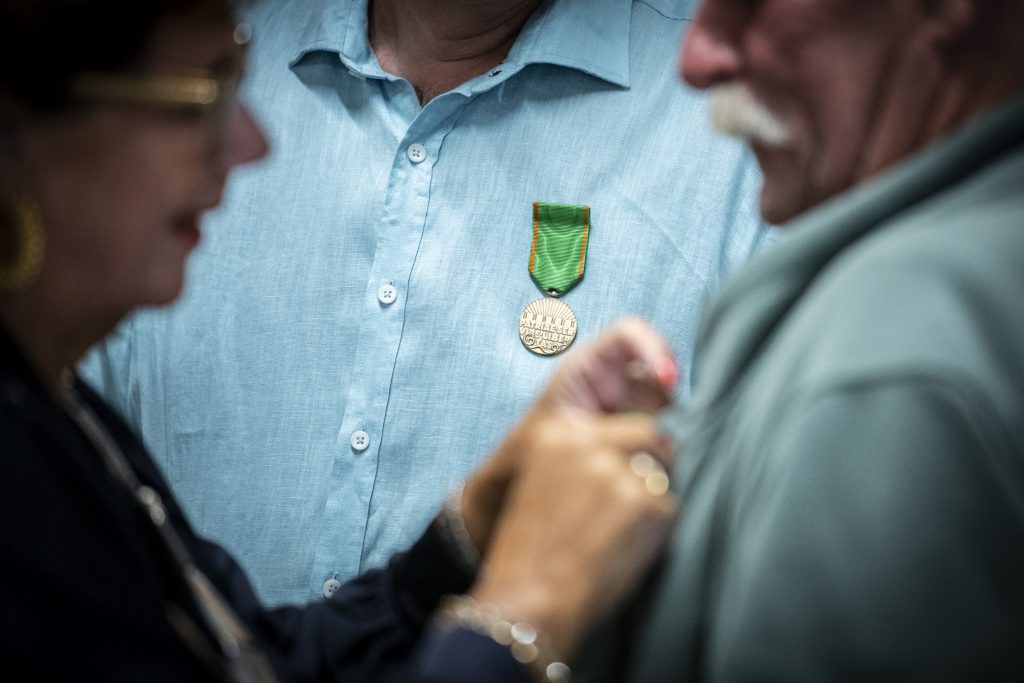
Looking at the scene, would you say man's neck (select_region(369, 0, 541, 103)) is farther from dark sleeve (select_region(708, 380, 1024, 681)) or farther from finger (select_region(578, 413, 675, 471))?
dark sleeve (select_region(708, 380, 1024, 681))

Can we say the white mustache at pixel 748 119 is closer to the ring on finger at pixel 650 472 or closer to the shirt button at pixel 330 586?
the ring on finger at pixel 650 472

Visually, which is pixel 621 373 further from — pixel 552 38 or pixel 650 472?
pixel 552 38

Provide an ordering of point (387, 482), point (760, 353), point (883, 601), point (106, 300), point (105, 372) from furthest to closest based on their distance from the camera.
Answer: point (105, 372) → point (387, 482) → point (106, 300) → point (760, 353) → point (883, 601)

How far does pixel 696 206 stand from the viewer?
1952 mm

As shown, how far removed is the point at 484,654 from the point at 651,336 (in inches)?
13.8

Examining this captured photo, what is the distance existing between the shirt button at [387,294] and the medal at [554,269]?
209mm

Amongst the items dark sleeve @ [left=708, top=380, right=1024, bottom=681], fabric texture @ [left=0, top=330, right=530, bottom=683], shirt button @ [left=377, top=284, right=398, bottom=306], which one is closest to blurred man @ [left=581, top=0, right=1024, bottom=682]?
dark sleeve @ [left=708, top=380, right=1024, bottom=681]

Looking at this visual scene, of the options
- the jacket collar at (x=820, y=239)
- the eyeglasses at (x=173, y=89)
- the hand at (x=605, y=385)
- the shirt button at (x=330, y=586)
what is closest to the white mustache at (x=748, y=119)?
the jacket collar at (x=820, y=239)

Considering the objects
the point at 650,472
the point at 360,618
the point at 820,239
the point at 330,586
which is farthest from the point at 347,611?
the point at 820,239

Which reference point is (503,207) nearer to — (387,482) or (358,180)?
(358,180)

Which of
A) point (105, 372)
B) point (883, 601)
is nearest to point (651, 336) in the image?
point (883, 601)

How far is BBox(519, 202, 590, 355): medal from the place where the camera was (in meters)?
1.91

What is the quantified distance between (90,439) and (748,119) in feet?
2.60

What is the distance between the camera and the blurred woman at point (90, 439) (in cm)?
104
